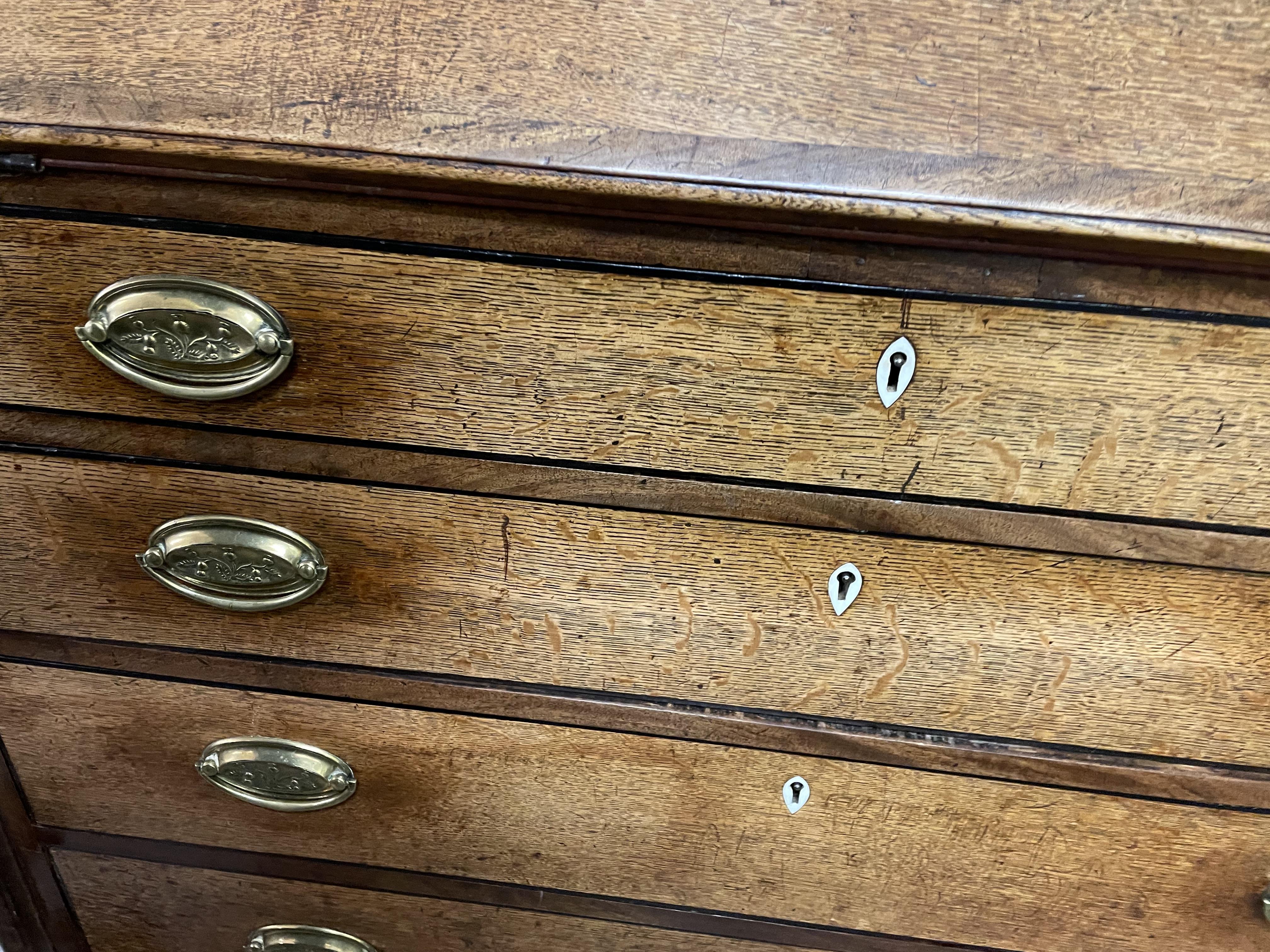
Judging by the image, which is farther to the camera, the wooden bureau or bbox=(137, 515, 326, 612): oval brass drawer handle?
bbox=(137, 515, 326, 612): oval brass drawer handle

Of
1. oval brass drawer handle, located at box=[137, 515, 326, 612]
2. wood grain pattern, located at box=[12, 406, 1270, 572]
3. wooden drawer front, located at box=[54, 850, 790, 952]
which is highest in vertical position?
wood grain pattern, located at box=[12, 406, 1270, 572]

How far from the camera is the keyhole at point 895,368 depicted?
19.8 inches

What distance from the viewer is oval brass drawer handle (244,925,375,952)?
0.76 m

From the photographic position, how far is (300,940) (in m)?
0.76

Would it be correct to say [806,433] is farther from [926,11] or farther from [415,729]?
[415,729]

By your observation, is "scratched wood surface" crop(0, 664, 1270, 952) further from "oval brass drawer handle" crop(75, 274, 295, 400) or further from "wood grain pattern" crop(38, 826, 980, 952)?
"oval brass drawer handle" crop(75, 274, 295, 400)

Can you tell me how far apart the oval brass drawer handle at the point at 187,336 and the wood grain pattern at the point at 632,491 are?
0.05 metres

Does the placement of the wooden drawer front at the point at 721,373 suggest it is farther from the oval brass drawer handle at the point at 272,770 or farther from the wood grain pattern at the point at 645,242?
the oval brass drawer handle at the point at 272,770

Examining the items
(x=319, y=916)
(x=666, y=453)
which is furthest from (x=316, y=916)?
(x=666, y=453)

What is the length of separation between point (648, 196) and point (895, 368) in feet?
0.57

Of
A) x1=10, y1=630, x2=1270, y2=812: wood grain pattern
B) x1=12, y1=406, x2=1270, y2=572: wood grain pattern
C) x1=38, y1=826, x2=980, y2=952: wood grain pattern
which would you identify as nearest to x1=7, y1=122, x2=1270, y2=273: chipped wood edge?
x1=12, y1=406, x2=1270, y2=572: wood grain pattern

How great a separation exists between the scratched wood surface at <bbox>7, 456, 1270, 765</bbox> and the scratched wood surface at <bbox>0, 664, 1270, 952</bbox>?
0.06 metres

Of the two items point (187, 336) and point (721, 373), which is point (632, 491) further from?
point (187, 336)

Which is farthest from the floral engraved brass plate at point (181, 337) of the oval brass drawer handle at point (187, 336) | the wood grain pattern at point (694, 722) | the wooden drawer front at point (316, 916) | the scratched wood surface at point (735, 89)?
the wooden drawer front at point (316, 916)
